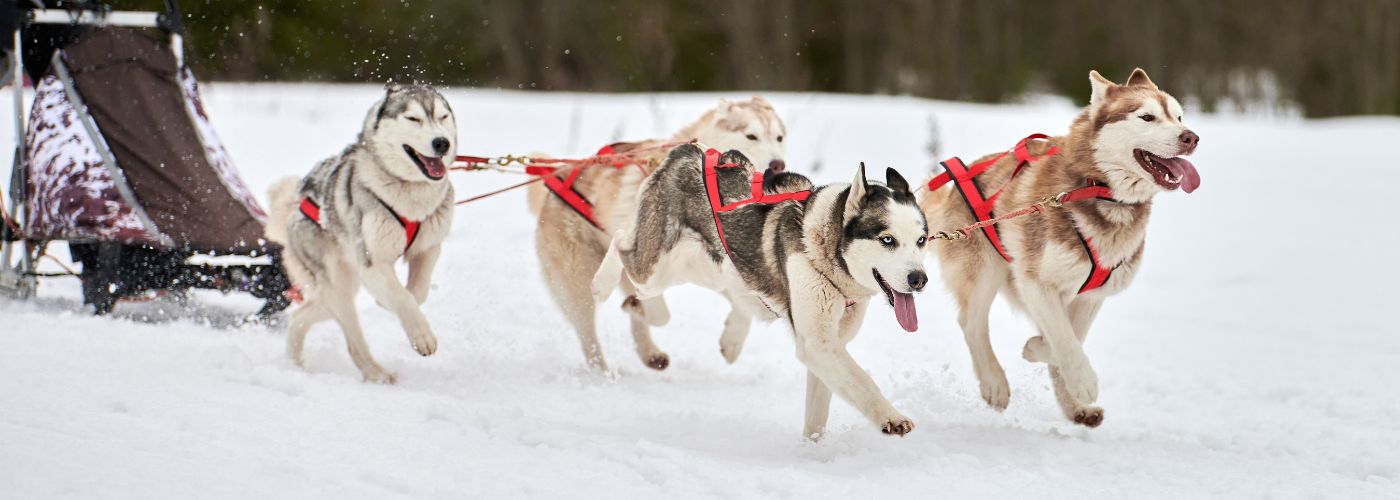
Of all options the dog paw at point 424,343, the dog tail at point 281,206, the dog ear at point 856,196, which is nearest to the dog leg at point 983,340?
the dog ear at point 856,196

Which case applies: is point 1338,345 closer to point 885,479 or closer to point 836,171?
point 885,479

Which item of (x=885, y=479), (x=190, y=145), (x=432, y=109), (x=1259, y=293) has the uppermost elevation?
(x=432, y=109)

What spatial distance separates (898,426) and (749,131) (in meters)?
1.77

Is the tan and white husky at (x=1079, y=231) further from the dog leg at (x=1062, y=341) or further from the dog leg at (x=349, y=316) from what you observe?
the dog leg at (x=349, y=316)

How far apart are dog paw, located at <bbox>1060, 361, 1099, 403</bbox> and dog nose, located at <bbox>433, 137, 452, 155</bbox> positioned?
2265 millimetres

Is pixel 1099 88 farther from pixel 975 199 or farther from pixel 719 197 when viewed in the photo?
pixel 719 197

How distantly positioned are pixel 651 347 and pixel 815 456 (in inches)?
57.9

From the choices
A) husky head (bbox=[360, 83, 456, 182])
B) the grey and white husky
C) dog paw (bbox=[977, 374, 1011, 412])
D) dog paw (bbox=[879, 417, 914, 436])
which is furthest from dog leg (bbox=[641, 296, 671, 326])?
dog paw (bbox=[879, 417, 914, 436])

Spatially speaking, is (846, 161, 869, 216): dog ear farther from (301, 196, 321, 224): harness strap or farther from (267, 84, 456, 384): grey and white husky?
(301, 196, 321, 224): harness strap

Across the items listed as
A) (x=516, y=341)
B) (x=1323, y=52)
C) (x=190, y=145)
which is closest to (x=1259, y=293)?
(x=516, y=341)

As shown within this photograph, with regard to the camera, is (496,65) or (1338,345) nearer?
(1338,345)

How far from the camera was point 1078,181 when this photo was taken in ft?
13.7

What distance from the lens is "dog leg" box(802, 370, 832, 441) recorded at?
13.0 feet

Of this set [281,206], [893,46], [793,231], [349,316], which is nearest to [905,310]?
[793,231]
